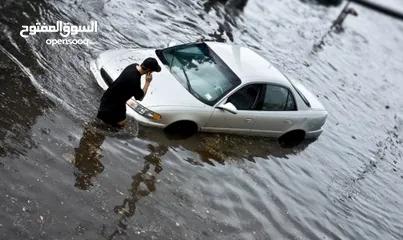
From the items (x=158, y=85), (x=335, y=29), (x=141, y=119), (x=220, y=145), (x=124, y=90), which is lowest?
(x=220, y=145)

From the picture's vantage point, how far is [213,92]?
8.53 metres

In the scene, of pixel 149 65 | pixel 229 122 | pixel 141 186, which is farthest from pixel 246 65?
pixel 141 186

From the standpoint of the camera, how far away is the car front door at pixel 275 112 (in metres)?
9.21

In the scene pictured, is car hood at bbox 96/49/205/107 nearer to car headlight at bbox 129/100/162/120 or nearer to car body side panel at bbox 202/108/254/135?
car headlight at bbox 129/100/162/120

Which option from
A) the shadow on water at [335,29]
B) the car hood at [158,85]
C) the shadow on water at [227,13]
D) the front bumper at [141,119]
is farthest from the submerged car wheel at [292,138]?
the shadow on water at [335,29]

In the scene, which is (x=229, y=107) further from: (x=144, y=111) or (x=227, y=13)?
(x=227, y=13)

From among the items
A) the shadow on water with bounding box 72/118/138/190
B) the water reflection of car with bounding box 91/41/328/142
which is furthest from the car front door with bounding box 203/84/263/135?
the shadow on water with bounding box 72/118/138/190

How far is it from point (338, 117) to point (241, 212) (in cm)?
735

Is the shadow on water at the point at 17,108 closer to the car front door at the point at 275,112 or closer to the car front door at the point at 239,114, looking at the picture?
the car front door at the point at 239,114

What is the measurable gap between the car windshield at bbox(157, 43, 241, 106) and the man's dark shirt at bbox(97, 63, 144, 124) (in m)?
1.58

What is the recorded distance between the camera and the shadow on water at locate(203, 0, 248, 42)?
15952 millimetres

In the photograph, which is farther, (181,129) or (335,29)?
(335,29)

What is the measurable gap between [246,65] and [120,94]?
323 cm

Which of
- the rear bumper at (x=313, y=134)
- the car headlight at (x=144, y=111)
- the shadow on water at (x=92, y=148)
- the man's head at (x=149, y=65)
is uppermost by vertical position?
the man's head at (x=149, y=65)
